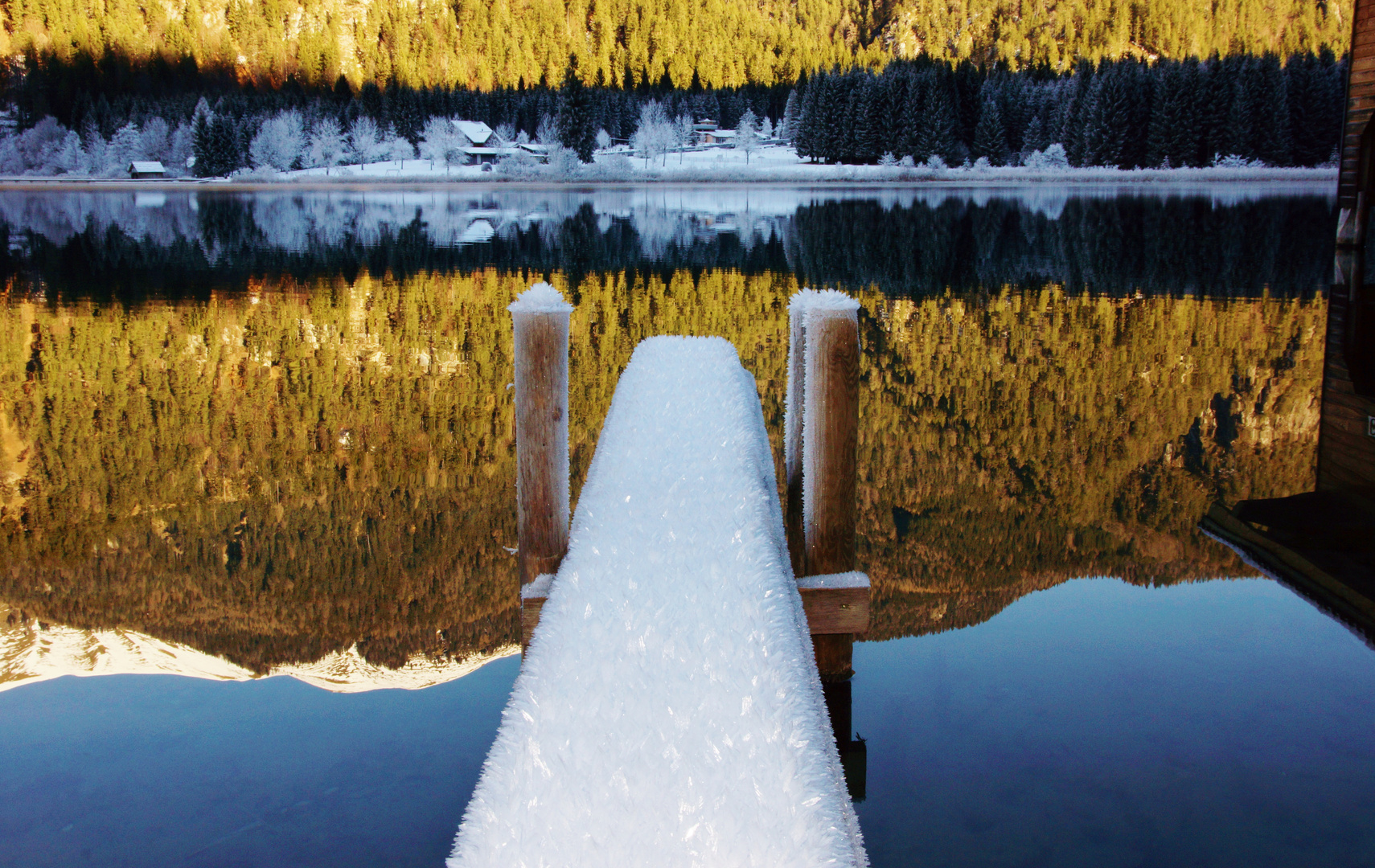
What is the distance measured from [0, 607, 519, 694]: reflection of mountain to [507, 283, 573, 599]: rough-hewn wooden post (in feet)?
5.03

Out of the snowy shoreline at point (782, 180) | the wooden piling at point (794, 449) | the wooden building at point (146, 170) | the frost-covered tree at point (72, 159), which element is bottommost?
the wooden piling at point (794, 449)

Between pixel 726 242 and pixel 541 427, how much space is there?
23809mm

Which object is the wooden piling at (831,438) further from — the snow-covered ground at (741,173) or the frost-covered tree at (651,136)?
the frost-covered tree at (651,136)

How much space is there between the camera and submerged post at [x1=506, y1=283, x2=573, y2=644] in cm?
331

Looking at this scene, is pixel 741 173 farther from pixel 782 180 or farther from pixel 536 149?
pixel 536 149

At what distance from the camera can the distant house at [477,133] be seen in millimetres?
108000

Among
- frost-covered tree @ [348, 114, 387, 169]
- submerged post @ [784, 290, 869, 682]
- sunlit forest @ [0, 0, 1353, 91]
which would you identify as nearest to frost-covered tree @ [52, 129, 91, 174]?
frost-covered tree @ [348, 114, 387, 169]

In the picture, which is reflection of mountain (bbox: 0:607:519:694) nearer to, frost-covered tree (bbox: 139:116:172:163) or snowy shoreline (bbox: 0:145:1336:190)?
snowy shoreline (bbox: 0:145:1336:190)

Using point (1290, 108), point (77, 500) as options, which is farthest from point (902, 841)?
point (1290, 108)

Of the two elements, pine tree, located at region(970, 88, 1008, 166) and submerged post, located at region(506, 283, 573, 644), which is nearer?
submerged post, located at region(506, 283, 573, 644)

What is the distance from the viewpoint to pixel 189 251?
2494 centimetres

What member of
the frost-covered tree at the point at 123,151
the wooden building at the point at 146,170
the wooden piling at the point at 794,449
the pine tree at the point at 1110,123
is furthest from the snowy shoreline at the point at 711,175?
the wooden piling at the point at 794,449

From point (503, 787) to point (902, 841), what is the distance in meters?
2.23

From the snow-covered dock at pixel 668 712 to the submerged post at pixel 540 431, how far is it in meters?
0.30
